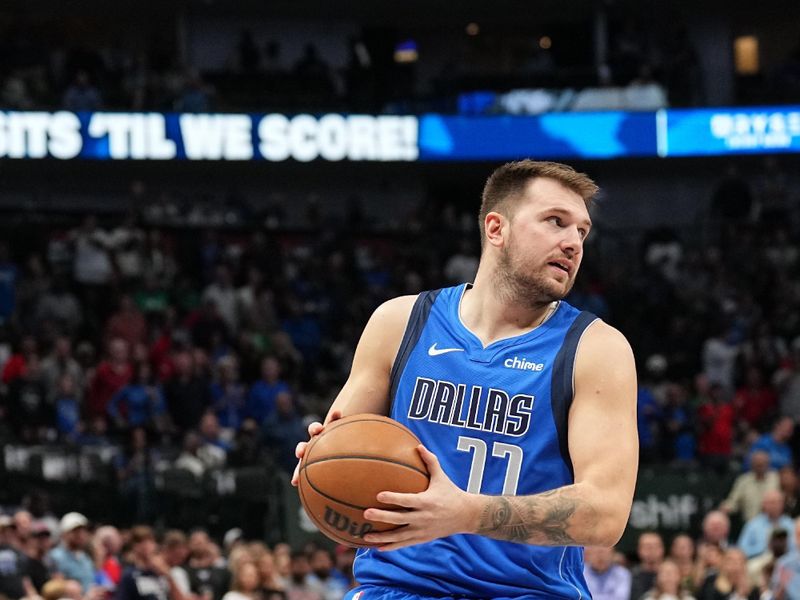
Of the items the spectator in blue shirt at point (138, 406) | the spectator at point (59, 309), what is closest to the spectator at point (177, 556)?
the spectator in blue shirt at point (138, 406)

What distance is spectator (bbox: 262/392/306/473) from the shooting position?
17.8m

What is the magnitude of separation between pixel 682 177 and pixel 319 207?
7.30 metres

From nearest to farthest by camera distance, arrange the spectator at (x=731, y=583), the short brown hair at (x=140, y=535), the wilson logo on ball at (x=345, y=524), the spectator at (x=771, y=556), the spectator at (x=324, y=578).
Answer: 1. the wilson logo on ball at (x=345, y=524)
2. the spectator at (x=731, y=583)
3. the short brown hair at (x=140, y=535)
4. the spectator at (x=771, y=556)
5. the spectator at (x=324, y=578)

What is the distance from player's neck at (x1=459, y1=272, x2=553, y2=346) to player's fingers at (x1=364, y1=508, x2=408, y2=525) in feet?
3.02

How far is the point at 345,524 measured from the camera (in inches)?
161

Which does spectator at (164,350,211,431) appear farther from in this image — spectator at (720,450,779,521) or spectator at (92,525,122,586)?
spectator at (720,450,779,521)

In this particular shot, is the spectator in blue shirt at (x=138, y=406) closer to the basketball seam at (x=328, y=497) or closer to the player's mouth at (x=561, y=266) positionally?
Answer: the player's mouth at (x=561, y=266)

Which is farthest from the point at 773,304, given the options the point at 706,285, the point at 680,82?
the point at 680,82

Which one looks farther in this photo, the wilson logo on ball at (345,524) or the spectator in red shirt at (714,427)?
the spectator in red shirt at (714,427)

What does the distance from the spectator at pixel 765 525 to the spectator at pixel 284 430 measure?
17.7 feet

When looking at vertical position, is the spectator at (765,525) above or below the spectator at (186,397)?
below

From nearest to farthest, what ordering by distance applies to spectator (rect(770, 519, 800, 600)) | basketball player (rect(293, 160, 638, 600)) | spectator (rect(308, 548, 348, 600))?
1. basketball player (rect(293, 160, 638, 600))
2. spectator (rect(770, 519, 800, 600))
3. spectator (rect(308, 548, 348, 600))

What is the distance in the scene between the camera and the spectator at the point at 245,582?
42.2 ft

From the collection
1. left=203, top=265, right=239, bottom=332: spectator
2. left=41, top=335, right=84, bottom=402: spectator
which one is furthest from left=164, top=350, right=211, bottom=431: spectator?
left=203, top=265, right=239, bottom=332: spectator
